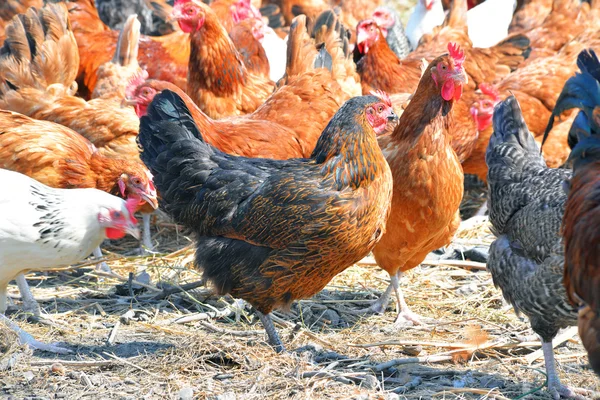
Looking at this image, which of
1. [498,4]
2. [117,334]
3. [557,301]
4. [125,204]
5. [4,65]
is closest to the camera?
[557,301]

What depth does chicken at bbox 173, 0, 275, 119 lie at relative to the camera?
251 inches

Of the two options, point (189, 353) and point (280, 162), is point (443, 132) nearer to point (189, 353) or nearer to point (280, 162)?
point (280, 162)

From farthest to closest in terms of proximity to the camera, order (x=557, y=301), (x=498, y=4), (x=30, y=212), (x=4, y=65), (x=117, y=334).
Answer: (x=498, y=4)
(x=4, y=65)
(x=117, y=334)
(x=30, y=212)
(x=557, y=301)

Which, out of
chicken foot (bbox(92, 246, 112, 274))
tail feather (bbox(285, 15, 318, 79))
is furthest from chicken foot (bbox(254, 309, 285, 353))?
tail feather (bbox(285, 15, 318, 79))

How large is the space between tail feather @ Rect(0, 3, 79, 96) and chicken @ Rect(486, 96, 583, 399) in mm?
3768

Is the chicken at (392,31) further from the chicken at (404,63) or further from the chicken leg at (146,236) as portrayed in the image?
the chicken leg at (146,236)

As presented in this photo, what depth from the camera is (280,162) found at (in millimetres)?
4324

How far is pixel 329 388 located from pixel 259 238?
0.88 m

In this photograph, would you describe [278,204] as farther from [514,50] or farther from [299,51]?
[514,50]

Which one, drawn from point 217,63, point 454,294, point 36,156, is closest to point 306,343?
point 454,294

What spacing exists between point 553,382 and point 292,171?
182 cm

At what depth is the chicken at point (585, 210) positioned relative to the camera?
2.97 m

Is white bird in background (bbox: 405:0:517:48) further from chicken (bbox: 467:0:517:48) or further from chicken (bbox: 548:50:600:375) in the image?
chicken (bbox: 548:50:600:375)

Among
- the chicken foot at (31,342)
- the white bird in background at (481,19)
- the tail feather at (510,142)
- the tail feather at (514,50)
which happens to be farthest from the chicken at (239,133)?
the white bird in background at (481,19)
